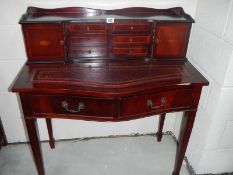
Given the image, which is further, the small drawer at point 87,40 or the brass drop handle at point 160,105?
the small drawer at point 87,40

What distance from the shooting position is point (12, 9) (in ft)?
5.05

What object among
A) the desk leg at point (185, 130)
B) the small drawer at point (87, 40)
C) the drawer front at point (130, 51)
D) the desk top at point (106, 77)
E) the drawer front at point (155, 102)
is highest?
the small drawer at point (87, 40)

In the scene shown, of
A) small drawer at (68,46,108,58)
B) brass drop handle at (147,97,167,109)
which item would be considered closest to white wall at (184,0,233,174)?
brass drop handle at (147,97,167,109)

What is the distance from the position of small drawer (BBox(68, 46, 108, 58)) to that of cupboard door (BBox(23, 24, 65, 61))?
0.20 feet

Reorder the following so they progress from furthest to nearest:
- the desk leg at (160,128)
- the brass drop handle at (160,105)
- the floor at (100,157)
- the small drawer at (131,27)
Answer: the desk leg at (160,128)
the floor at (100,157)
the small drawer at (131,27)
the brass drop handle at (160,105)

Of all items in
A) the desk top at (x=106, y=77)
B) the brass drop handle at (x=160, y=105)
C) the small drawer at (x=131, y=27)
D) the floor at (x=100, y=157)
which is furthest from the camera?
the floor at (x=100, y=157)

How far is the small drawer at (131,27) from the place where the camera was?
1451mm

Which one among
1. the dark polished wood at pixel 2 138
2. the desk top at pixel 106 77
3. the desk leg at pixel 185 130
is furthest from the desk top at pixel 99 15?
→ the dark polished wood at pixel 2 138

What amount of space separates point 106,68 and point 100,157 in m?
0.90

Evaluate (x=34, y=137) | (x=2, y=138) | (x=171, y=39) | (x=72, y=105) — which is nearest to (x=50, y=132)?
(x=2, y=138)

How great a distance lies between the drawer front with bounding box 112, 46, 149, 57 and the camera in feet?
5.00

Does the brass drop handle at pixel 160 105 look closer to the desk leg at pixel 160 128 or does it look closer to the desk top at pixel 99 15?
the desk top at pixel 99 15

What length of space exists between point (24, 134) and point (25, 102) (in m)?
0.89

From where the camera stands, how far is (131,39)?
1.50 metres
